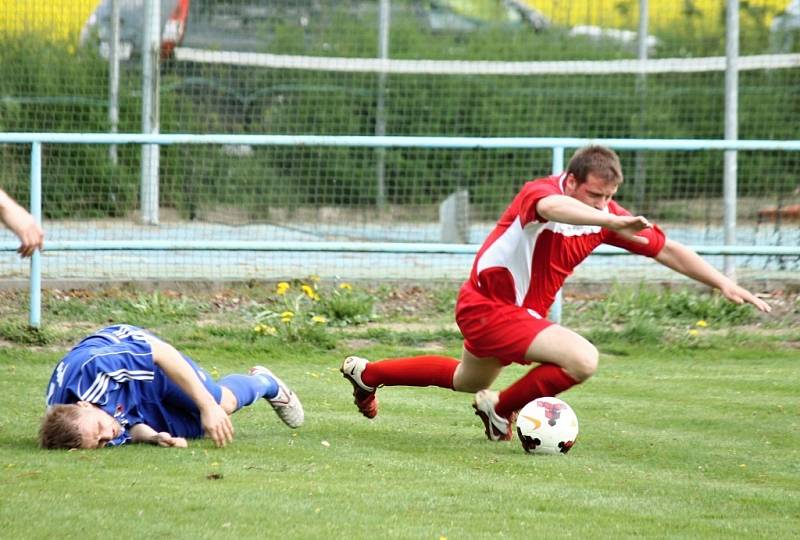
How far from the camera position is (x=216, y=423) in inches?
220

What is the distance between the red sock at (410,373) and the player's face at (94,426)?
1357mm

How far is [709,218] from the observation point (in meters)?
11.9

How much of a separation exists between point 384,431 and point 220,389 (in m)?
0.82

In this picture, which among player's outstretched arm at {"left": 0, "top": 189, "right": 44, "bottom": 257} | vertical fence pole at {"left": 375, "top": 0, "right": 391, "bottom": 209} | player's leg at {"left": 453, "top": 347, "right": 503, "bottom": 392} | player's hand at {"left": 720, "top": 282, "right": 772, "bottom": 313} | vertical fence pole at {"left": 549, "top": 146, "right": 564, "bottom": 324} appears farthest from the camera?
vertical fence pole at {"left": 375, "top": 0, "right": 391, "bottom": 209}

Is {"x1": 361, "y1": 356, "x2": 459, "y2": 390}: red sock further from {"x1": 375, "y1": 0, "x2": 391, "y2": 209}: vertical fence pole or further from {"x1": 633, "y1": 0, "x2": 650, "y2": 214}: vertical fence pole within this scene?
{"x1": 633, "y1": 0, "x2": 650, "y2": 214}: vertical fence pole

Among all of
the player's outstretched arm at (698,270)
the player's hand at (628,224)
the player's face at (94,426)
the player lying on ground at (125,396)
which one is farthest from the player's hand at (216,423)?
the player's outstretched arm at (698,270)

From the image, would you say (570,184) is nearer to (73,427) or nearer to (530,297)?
(530,297)

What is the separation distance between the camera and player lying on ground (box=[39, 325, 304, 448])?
5.50 m

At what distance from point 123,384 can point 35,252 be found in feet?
10.9

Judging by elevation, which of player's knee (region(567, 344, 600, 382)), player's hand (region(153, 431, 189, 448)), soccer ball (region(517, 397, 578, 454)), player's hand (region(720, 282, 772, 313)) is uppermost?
player's hand (region(720, 282, 772, 313))

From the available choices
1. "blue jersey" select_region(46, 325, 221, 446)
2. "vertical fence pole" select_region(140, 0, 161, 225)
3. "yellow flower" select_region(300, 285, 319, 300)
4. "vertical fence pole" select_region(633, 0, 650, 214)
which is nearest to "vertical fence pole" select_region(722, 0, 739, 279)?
"vertical fence pole" select_region(633, 0, 650, 214)

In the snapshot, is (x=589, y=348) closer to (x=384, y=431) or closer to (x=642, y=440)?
(x=642, y=440)

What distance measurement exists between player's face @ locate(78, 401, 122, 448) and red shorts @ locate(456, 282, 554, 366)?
1658 mm

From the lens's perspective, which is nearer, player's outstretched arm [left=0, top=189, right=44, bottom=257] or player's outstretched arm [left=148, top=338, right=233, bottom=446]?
player's outstretched arm [left=0, top=189, right=44, bottom=257]
